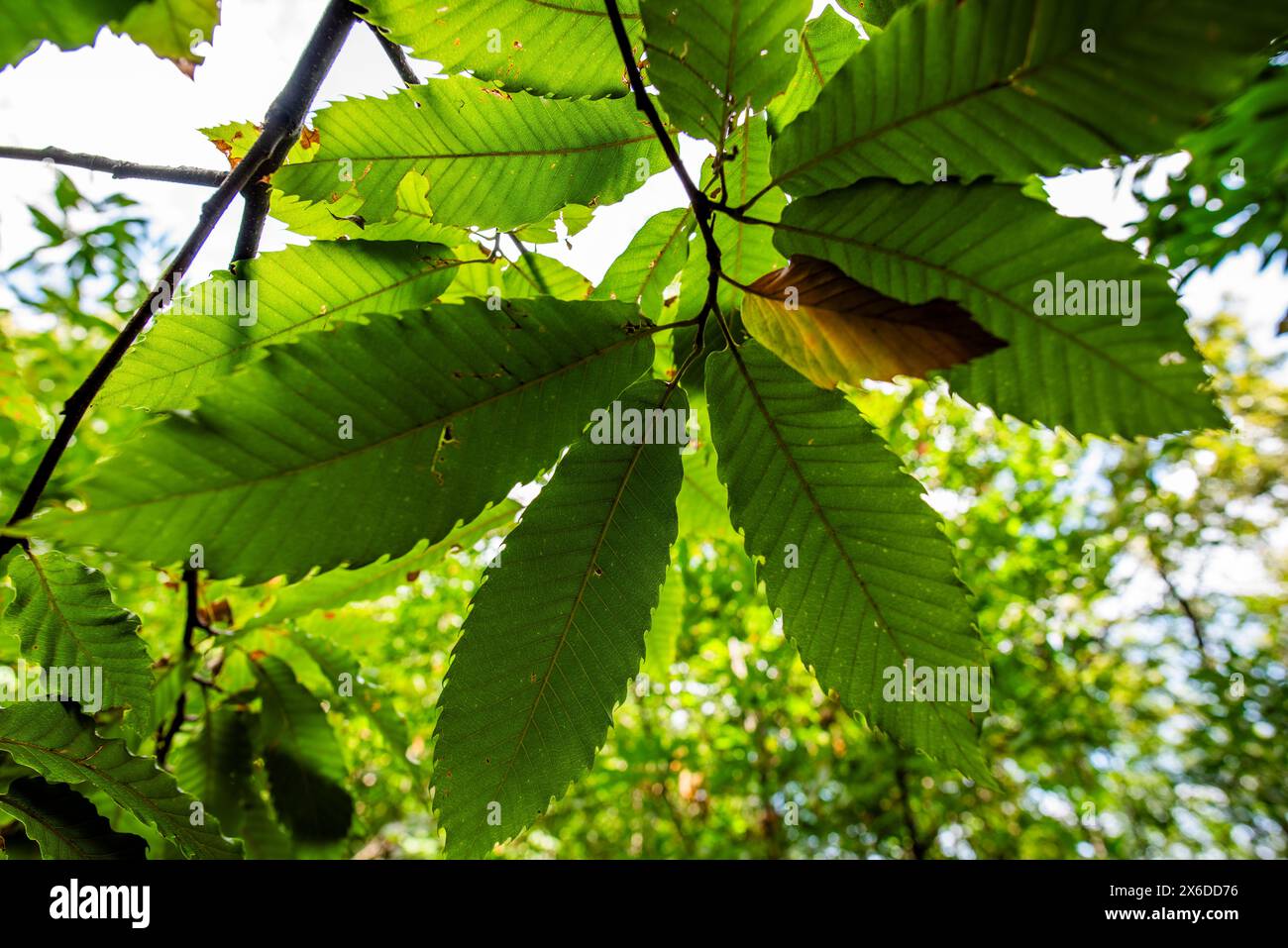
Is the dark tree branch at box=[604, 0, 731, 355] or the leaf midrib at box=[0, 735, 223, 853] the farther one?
the leaf midrib at box=[0, 735, 223, 853]

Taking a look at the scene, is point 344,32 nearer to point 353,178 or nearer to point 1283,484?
point 353,178

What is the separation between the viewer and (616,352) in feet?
2.00

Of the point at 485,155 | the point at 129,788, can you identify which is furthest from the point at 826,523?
the point at 129,788

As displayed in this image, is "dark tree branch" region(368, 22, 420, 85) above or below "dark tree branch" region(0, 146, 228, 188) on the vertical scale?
above

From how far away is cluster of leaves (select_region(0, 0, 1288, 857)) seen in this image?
0.46 meters

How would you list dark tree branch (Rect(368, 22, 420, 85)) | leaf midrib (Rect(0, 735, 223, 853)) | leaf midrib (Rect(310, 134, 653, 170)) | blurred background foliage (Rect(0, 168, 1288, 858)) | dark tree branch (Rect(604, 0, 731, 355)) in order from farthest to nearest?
1. blurred background foliage (Rect(0, 168, 1288, 858))
2. dark tree branch (Rect(368, 22, 420, 85))
3. leaf midrib (Rect(0, 735, 223, 853))
4. leaf midrib (Rect(310, 134, 653, 170))
5. dark tree branch (Rect(604, 0, 731, 355))

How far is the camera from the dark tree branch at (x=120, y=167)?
799mm

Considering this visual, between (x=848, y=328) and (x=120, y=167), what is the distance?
83cm

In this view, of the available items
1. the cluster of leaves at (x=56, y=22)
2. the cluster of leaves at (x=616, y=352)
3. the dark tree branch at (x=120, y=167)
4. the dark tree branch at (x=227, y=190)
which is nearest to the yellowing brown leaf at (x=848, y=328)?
the cluster of leaves at (x=616, y=352)

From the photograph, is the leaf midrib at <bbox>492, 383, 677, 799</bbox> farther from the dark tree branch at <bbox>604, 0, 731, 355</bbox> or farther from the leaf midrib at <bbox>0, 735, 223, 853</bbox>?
the leaf midrib at <bbox>0, 735, 223, 853</bbox>

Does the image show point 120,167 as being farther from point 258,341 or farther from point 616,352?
point 616,352

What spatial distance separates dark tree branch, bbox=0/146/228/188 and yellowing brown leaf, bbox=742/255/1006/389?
0.70 metres

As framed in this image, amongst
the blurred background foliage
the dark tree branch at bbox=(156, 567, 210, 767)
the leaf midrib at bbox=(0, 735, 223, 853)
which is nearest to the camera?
the leaf midrib at bbox=(0, 735, 223, 853)

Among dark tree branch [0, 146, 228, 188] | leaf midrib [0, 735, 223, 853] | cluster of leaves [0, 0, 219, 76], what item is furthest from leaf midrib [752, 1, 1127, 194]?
leaf midrib [0, 735, 223, 853]
